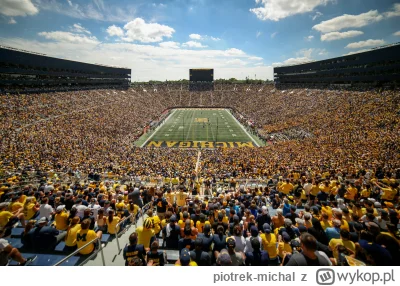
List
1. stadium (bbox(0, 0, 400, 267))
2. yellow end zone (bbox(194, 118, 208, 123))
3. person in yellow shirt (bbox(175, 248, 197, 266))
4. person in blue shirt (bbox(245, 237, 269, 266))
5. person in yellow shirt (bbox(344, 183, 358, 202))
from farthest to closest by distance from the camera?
yellow end zone (bbox(194, 118, 208, 123)), person in yellow shirt (bbox(344, 183, 358, 202)), stadium (bbox(0, 0, 400, 267)), person in blue shirt (bbox(245, 237, 269, 266)), person in yellow shirt (bbox(175, 248, 197, 266))

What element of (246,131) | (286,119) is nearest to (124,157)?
(246,131)

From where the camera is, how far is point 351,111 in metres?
34.6

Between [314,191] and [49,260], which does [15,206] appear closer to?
[49,260]

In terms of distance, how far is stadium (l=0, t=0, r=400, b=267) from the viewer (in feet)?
15.2

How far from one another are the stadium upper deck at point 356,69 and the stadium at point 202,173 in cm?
37

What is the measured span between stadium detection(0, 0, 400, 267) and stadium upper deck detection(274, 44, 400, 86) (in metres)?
0.37

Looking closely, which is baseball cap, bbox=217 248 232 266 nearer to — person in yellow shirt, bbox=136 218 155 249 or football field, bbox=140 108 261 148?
person in yellow shirt, bbox=136 218 155 249

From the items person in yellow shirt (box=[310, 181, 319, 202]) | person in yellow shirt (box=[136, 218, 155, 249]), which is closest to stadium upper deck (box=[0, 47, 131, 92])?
person in yellow shirt (box=[136, 218, 155, 249])

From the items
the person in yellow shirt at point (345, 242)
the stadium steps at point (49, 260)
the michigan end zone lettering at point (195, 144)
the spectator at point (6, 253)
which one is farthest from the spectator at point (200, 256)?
the michigan end zone lettering at point (195, 144)

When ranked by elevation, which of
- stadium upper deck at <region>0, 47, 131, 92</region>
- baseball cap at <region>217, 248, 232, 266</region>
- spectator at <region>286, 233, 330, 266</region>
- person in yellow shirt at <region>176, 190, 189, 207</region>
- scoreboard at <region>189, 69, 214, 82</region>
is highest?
scoreboard at <region>189, 69, 214, 82</region>
